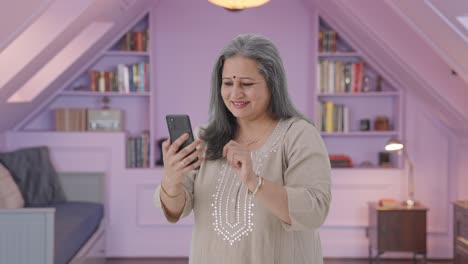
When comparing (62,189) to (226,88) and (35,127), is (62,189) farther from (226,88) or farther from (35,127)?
(226,88)

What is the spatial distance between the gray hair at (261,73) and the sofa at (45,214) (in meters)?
1.84

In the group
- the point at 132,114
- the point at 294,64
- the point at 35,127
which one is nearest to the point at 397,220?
the point at 294,64

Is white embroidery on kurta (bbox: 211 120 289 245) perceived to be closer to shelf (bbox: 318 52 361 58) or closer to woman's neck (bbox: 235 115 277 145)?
woman's neck (bbox: 235 115 277 145)

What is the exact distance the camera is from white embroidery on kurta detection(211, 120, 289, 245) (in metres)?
1.46

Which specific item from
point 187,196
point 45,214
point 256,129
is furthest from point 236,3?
point 187,196

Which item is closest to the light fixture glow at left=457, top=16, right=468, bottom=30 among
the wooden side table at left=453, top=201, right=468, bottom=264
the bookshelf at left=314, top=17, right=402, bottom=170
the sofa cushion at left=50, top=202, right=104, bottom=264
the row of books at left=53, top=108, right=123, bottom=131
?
the wooden side table at left=453, top=201, right=468, bottom=264

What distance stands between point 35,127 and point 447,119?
3474 mm

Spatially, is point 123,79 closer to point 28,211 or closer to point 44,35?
point 44,35

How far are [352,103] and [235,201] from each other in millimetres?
4065

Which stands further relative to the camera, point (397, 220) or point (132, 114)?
point (132, 114)

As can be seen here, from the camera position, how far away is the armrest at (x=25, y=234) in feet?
10.4

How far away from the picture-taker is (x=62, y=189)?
198 inches

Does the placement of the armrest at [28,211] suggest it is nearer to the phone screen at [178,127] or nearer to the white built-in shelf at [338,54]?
the phone screen at [178,127]

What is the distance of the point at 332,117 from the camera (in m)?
5.17
